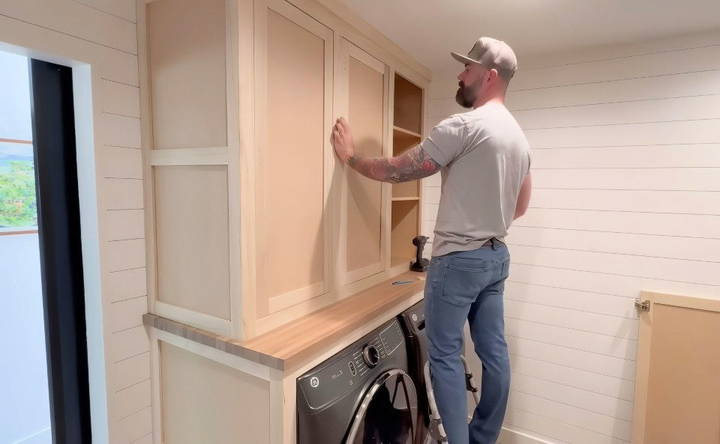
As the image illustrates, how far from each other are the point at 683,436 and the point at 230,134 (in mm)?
2490

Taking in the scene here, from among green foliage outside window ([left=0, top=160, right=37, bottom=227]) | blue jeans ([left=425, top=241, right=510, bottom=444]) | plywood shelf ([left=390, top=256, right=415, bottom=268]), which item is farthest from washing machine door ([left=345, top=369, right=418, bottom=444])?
green foliage outside window ([left=0, top=160, right=37, bottom=227])

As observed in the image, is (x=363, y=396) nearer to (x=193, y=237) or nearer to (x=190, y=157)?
(x=193, y=237)

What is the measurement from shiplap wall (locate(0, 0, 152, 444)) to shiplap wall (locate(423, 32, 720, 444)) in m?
1.83

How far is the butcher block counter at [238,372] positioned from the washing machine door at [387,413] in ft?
0.66

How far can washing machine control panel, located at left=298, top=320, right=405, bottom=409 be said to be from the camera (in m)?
1.20

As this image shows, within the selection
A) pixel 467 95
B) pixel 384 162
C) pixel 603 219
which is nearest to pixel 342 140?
pixel 384 162

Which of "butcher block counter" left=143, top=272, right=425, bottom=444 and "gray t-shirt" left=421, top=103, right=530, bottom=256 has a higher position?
"gray t-shirt" left=421, top=103, right=530, bottom=256

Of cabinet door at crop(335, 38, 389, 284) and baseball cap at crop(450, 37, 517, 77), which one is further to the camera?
cabinet door at crop(335, 38, 389, 284)

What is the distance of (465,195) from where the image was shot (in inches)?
54.4

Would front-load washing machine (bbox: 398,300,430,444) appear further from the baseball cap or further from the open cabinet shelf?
the baseball cap

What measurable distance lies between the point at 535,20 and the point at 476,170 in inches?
33.4

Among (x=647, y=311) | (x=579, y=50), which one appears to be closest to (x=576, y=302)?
(x=647, y=311)

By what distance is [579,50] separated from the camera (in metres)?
2.02

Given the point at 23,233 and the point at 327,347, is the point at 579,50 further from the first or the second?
the point at 23,233
